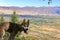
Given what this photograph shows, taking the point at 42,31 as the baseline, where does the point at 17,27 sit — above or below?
above

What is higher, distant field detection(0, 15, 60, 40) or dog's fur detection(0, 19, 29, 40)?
dog's fur detection(0, 19, 29, 40)

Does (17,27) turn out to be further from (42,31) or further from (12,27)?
(42,31)

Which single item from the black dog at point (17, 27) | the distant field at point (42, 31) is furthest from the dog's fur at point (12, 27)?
the distant field at point (42, 31)

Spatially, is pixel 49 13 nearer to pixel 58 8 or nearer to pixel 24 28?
pixel 58 8

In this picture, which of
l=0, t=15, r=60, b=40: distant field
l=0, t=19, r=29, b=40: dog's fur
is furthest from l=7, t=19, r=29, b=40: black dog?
l=0, t=15, r=60, b=40: distant field

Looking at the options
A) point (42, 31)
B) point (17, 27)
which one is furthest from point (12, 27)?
point (42, 31)

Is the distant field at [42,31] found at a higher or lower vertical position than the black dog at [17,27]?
lower

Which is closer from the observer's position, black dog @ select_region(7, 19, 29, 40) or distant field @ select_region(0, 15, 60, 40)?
black dog @ select_region(7, 19, 29, 40)

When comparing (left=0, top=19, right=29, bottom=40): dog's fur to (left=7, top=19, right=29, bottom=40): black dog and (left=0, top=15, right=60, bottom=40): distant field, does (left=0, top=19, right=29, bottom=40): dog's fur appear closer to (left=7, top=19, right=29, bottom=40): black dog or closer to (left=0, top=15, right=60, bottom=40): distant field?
(left=7, top=19, right=29, bottom=40): black dog

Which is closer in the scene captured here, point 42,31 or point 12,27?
point 12,27

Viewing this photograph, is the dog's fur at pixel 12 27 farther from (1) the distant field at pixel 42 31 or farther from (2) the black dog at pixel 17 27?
(1) the distant field at pixel 42 31

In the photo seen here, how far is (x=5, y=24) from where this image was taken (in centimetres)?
1185

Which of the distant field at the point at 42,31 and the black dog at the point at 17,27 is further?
the distant field at the point at 42,31

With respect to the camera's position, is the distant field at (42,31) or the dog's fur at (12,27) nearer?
the dog's fur at (12,27)
